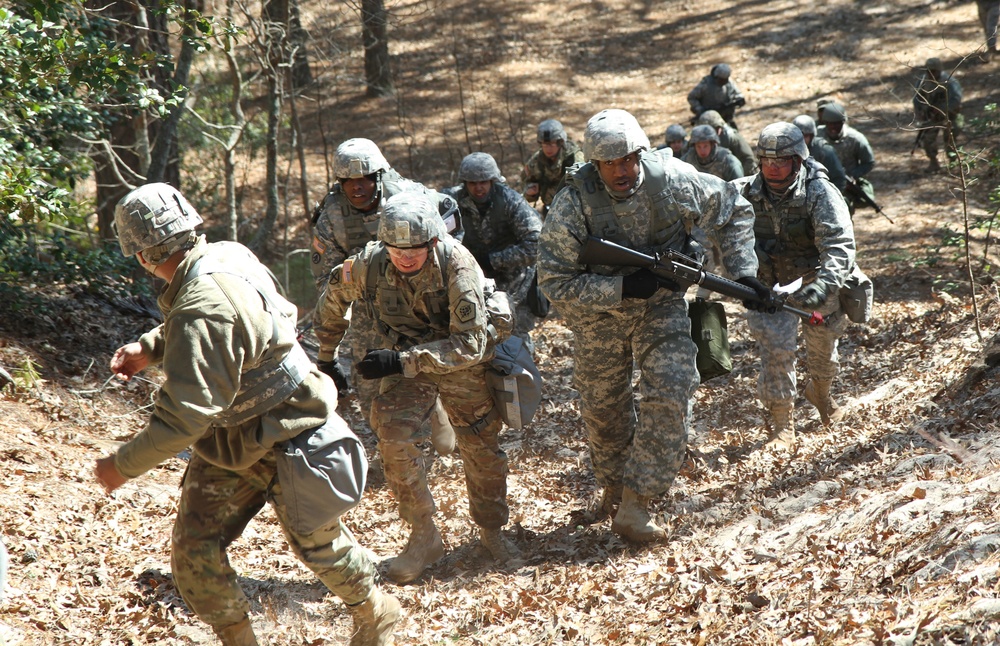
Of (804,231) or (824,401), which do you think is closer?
(804,231)

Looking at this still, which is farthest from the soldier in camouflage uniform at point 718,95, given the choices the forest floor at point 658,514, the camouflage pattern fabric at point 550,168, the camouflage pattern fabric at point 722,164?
the camouflage pattern fabric at point 550,168

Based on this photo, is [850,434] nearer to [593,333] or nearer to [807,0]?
[593,333]

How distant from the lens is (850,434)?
6941mm

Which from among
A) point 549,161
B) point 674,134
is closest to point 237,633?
point 549,161

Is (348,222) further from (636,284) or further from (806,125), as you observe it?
(806,125)

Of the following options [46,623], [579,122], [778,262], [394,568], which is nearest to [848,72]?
[579,122]

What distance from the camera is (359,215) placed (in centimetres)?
663

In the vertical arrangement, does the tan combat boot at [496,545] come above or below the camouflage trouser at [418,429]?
below

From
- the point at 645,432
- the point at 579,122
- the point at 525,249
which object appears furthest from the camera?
the point at 579,122

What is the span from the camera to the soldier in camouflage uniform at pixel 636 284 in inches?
205

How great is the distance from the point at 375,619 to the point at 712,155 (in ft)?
26.1

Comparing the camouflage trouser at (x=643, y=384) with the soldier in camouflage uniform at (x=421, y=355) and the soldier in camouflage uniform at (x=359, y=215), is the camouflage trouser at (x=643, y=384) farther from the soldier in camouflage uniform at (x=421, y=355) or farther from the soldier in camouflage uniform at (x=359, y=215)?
the soldier in camouflage uniform at (x=359, y=215)

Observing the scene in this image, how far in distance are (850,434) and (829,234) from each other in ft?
5.13

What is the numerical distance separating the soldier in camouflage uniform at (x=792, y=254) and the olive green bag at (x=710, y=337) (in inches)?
29.6
